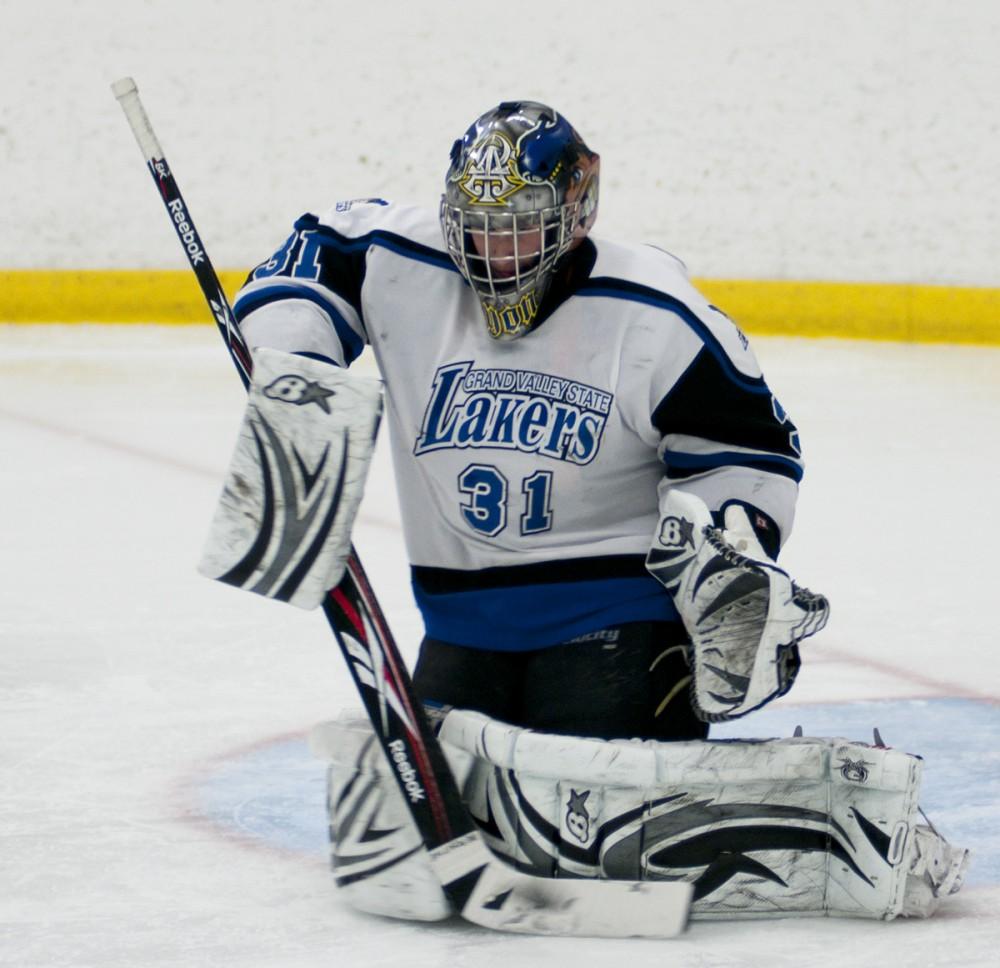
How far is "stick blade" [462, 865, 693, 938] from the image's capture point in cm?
187

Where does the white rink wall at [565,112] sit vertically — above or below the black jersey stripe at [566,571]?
below

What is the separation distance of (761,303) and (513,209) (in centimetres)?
558

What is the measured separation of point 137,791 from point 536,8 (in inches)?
223

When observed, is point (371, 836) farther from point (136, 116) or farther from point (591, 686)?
point (136, 116)

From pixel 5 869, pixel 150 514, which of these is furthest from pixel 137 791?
pixel 150 514

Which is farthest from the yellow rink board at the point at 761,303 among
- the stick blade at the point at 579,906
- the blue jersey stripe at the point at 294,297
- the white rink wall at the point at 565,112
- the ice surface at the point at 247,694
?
the stick blade at the point at 579,906

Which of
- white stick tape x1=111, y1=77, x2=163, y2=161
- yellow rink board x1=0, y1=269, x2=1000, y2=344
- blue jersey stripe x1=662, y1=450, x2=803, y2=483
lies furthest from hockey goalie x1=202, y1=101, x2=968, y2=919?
yellow rink board x1=0, y1=269, x2=1000, y2=344

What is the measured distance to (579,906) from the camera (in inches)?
74.2

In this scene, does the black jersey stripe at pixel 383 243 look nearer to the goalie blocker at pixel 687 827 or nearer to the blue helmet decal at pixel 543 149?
the blue helmet decal at pixel 543 149

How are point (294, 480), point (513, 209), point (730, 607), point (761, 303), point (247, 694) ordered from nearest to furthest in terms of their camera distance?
point (294, 480), point (730, 607), point (513, 209), point (247, 694), point (761, 303)

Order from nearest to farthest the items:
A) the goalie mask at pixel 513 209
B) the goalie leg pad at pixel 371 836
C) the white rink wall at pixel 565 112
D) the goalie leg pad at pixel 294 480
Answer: the goalie leg pad at pixel 294 480 < the goalie leg pad at pixel 371 836 < the goalie mask at pixel 513 209 < the white rink wall at pixel 565 112

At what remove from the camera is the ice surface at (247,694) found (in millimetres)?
1851

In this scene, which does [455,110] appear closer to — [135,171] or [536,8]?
[536,8]

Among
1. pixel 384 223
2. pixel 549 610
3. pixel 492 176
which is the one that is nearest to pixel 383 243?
pixel 384 223
